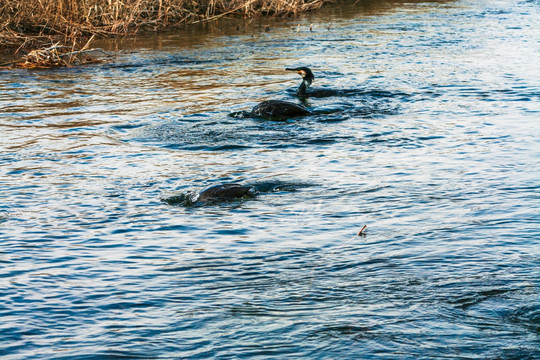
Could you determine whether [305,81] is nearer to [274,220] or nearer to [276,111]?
[276,111]

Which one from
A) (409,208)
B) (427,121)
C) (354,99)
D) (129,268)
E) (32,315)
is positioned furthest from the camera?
(354,99)

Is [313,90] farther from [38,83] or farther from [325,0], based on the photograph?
[325,0]

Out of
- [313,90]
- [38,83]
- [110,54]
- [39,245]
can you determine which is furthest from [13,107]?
[39,245]

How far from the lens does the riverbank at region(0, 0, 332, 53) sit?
18.5 metres

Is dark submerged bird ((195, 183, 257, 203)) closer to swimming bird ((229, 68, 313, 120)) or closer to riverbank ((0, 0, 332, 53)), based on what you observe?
swimming bird ((229, 68, 313, 120))

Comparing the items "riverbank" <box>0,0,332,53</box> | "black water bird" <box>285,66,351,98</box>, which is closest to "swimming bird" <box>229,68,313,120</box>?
"black water bird" <box>285,66,351,98</box>

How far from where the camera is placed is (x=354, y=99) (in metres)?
12.3

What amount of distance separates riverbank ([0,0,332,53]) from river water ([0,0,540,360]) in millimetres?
4500

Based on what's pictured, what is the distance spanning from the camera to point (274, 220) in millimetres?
6723

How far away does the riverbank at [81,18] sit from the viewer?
729 inches

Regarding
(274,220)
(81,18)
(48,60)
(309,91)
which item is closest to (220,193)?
(274,220)

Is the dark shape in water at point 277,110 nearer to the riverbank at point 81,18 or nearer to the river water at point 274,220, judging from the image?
the river water at point 274,220

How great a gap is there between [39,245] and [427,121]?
6.01 m

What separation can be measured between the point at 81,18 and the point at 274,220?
14.6 m
